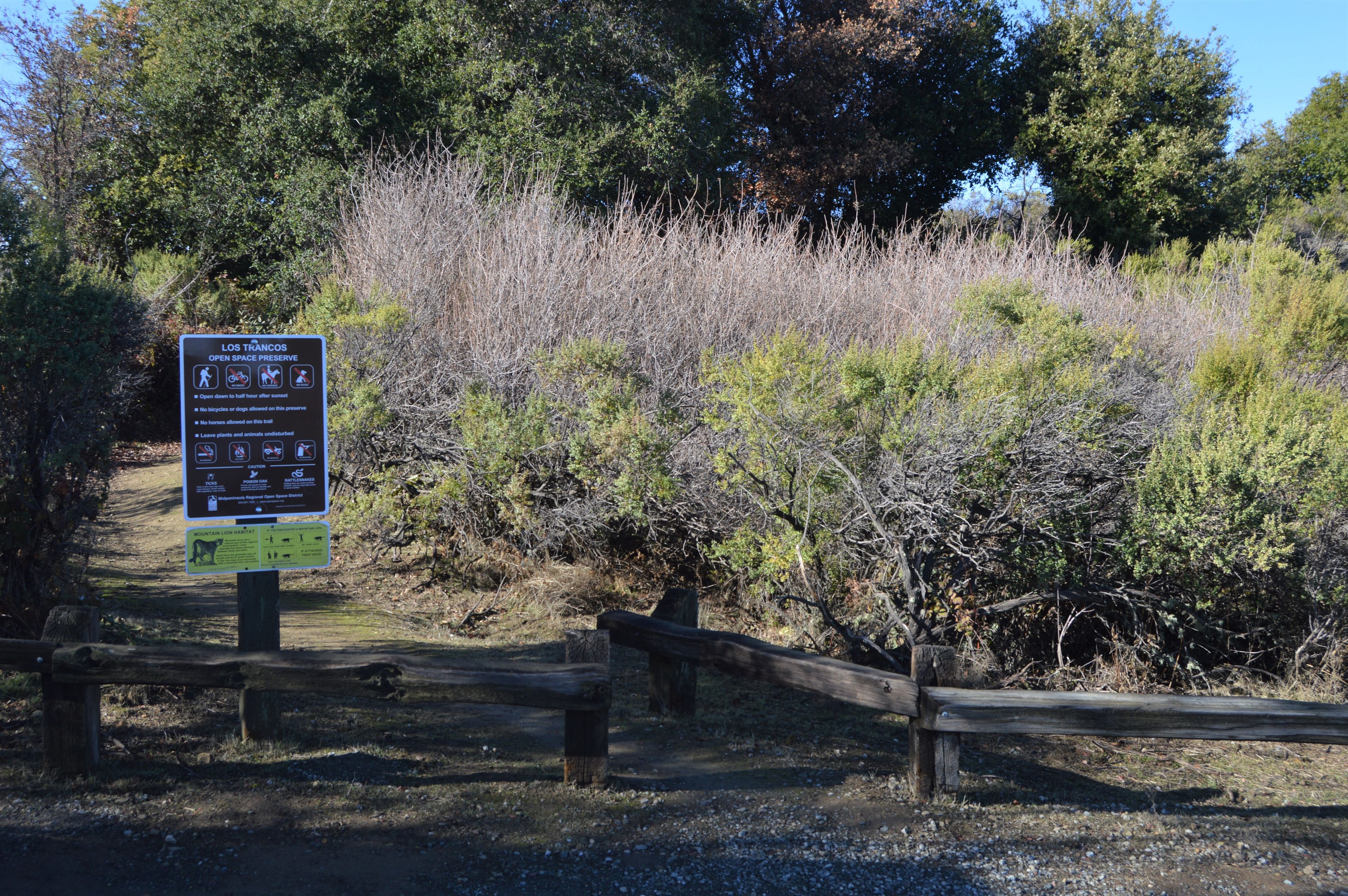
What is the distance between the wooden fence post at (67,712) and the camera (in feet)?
14.0

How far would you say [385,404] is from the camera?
9.41 m

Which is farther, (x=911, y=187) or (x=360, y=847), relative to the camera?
(x=911, y=187)

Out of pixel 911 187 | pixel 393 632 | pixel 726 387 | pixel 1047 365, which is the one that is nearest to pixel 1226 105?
pixel 911 187

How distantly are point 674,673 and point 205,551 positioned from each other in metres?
2.65

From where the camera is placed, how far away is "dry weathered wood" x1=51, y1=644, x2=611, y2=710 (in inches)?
166

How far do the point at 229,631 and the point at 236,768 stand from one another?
2923 mm

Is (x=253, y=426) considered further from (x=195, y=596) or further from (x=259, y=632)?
(x=195, y=596)

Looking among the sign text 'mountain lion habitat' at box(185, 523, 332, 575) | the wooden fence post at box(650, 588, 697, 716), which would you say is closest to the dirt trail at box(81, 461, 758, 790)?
the wooden fence post at box(650, 588, 697, 716)

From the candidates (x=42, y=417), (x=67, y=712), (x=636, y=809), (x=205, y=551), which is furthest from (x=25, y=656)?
(x=636, y=809)

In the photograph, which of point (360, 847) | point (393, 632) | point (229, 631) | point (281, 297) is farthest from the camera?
point (281, 297)

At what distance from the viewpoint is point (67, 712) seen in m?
4.27

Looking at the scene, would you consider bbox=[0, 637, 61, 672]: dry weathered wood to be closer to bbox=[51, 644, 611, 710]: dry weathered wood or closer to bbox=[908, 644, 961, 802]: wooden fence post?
bbox=[51, 644, 611, 710]: dry weathered wood

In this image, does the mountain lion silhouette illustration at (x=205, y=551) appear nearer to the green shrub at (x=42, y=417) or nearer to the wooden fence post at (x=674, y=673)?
the green shrub at (x=42, y=417)

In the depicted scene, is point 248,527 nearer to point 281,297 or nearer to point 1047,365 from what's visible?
point 1047,365
